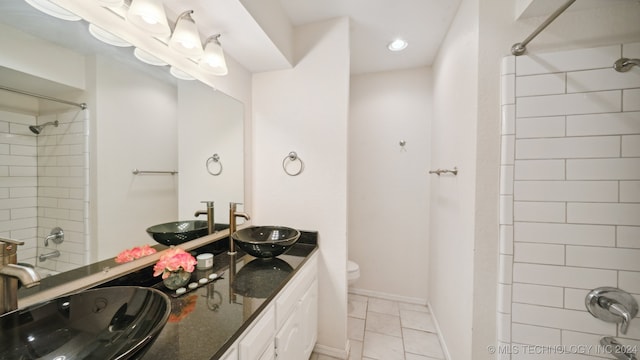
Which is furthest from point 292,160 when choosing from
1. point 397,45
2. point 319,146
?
point 397,45

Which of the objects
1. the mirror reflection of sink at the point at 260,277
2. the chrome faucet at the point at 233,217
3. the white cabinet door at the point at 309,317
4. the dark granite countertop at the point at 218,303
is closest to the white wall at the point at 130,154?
the dark granite countertop at the point at 218,303

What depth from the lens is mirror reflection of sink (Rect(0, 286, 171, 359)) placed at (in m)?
0.58

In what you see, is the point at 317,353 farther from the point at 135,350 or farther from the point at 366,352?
the point at 135,350

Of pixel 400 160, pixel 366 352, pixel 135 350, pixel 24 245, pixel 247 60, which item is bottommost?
pixel 366 352

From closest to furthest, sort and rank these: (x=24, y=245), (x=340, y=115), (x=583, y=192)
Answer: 1. (x=24, y=245)
2. (x=583, y=192)
3. (x=340, y=115)

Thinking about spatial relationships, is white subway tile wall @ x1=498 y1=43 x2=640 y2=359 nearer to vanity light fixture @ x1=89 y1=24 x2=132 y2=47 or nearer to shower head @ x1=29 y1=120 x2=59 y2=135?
vanity light fixture @ x1=89 y1=24 x2=132 y2=47

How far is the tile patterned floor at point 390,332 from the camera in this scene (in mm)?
1671

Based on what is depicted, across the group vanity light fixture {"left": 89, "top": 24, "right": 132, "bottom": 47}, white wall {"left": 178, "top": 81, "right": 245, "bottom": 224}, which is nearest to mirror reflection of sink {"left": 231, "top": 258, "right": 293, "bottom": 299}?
white wall {"left": 178, "top": 81, "right": 245, "bottom": 224}

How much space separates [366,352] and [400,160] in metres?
1.82

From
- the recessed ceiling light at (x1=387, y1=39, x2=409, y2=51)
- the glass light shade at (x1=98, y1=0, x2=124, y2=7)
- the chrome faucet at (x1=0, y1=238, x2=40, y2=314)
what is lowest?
the chrome faucet at (x1=0, y1=238, x2=40, y2=314)

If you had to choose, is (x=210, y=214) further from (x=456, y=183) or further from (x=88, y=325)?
(x=456, y=183)

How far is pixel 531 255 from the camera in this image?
1.04 meters

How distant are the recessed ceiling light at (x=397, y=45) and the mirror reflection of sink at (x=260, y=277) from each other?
2.01 metres

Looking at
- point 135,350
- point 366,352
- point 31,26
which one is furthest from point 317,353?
point 31,26
